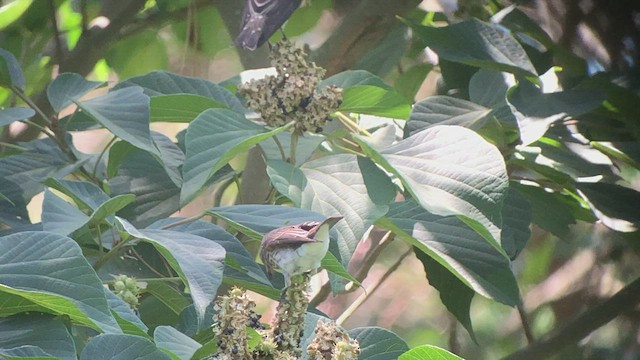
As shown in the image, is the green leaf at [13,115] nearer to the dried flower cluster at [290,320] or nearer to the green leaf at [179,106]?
the green leaf at [179,106]

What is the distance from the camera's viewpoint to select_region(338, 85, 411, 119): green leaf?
0.69m

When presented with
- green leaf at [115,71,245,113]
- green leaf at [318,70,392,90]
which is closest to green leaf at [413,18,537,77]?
green leaf at [318,70,392,90]

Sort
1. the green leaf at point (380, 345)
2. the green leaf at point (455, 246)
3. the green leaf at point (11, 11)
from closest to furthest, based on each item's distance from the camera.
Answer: the green leaf at point (380, 345), the green leaf at point (455, 246), the green leaf at point (11, 11)

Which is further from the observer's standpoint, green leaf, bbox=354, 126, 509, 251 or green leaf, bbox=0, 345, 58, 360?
green leaf, bbox=354, 126, 509, 251

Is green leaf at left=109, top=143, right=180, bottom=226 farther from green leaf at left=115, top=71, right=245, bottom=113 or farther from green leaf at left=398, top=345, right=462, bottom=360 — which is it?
green leaf at left=398, top=345, right=462, bottom=360

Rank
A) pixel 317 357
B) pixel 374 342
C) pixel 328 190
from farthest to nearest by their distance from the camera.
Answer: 1. pixel 328 190
2. pixel 374 342
3. pixel 317 357

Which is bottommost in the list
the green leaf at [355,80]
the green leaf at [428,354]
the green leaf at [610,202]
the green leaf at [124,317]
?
the green leaf at [610,202]

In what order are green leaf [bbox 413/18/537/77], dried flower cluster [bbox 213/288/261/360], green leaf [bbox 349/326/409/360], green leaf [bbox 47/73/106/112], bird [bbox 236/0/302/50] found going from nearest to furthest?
dried flower cluster [bbox 213/288/261/360] < green leaf [bbox 349/326/409/360] < green leaf [bbox 47/73/106/112] < green leaf [bbox 413/18/537/77] < bird [bbox 236/0/302/50]

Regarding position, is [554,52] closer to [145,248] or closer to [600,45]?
[600,45]

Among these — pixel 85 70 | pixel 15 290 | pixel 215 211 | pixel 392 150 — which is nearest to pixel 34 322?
pixel 15 290

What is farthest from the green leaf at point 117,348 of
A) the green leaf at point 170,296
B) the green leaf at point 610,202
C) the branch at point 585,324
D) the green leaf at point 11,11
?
the green leaf at point 11,11

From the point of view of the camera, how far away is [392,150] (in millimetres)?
605

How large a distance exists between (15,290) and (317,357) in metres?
0.15

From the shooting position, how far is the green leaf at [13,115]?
673 millimetres
